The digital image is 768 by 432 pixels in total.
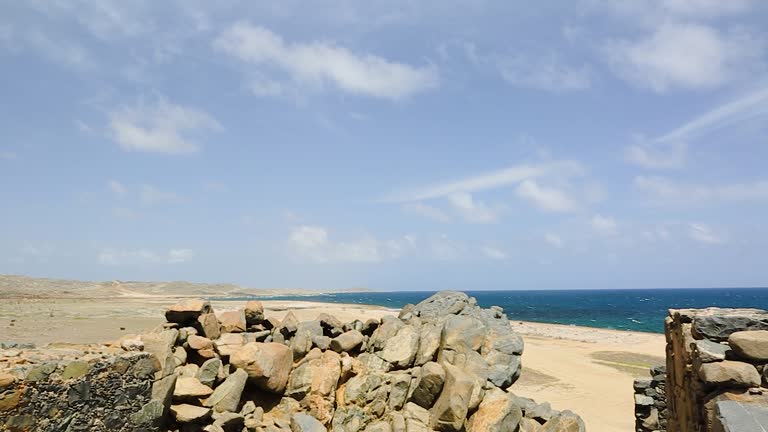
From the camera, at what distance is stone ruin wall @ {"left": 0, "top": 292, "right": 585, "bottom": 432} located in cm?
824

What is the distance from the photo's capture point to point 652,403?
Result: 14.4m

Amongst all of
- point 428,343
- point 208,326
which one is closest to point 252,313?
point 208,326

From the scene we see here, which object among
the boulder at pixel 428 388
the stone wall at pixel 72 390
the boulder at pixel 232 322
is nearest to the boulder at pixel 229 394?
the stone wall at pixel 72 390

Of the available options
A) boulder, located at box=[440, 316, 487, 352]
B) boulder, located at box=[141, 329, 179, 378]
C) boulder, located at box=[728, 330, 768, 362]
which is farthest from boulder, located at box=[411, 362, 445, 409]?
boulder, located at box=[728, 330, 768, 362]

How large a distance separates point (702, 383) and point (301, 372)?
28.9 feet

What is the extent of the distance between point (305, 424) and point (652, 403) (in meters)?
10.8

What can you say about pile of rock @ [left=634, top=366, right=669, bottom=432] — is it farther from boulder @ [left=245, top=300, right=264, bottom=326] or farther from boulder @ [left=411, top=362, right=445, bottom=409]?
boulder @ [left=245, top=300, right=264, bottom=326]

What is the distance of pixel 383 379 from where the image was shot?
12328 millimetres

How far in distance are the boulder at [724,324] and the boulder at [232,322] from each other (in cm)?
1098

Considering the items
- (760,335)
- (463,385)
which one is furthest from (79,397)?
(760,335)

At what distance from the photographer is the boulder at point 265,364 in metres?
11.5

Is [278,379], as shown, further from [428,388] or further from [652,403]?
[652,403]

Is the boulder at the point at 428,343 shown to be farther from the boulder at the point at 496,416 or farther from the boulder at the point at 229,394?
the boulder at the point at 229,394

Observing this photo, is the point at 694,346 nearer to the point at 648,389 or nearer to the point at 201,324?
the point at 648,389
